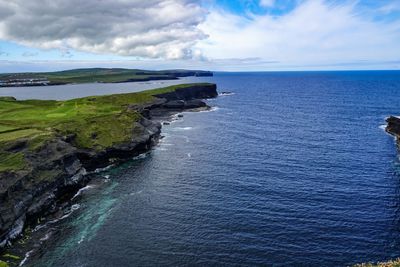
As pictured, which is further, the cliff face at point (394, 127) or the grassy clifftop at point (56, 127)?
the cliff face at point (394, 127)

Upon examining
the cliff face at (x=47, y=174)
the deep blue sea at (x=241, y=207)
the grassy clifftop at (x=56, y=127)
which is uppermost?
the grassy clifftop at (x=56, y=127)

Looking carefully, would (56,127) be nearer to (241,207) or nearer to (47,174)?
(47,174)

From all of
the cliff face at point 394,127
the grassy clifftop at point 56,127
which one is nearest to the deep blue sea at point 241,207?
the grassy clifftop at point 56,127

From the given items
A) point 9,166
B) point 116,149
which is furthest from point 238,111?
point 9,166

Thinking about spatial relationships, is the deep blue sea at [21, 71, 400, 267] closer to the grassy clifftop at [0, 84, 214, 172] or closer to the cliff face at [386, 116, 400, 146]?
the grassy clifftop at [0, 84, 214, 172]

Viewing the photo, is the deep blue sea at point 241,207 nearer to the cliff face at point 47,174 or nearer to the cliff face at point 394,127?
the cliff face at point 47,174

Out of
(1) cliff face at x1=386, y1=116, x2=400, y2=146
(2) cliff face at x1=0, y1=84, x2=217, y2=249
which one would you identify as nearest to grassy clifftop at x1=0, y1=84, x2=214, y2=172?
(2) cliff face at x1=0, y1=84, x2=217, y2=249

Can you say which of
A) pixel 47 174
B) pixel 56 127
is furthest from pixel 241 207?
pixel 56 127
